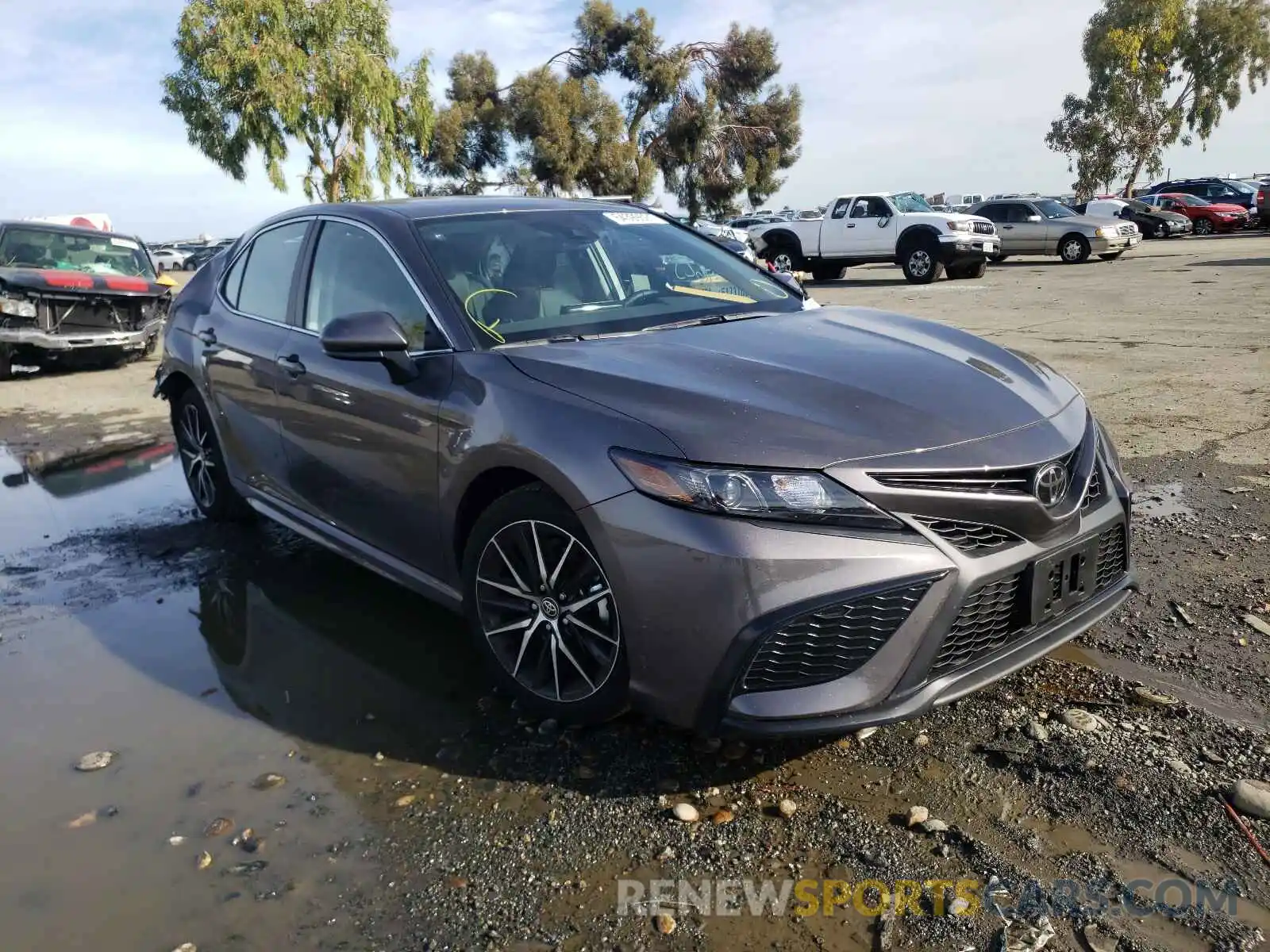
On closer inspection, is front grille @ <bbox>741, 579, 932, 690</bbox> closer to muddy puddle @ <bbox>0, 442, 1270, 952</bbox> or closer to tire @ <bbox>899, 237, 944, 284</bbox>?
muddy puddle @ <bbox>0, 442, 1270, 952</bbox>

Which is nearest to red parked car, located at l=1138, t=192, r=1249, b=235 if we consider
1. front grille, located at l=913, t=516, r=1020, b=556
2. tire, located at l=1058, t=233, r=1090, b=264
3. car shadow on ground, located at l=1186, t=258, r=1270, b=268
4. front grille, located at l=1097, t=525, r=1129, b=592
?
tire, located at l=1058, t=233, r=1090, b=264

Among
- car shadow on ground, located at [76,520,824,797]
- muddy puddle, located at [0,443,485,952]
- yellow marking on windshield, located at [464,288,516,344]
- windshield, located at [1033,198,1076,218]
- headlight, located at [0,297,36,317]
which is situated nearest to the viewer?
muddy puddle, located at [0,443,485,952]

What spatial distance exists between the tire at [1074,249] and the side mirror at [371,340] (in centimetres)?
2394

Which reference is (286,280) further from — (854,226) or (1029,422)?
(854,226)

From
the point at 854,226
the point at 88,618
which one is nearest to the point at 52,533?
the point at 88,618

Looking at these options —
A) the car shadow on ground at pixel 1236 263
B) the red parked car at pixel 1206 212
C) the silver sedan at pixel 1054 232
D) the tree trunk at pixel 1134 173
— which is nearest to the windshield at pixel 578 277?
the car shadow on ground at pixel 1236 263

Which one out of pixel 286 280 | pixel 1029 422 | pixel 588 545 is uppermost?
pixel 286 280

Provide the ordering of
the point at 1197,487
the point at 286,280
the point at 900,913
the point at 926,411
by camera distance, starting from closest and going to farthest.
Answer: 1. the point at 900,913
2. the point at 926,411
3. the point at 286,280
4. the point at 1197,487

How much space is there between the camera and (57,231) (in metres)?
Result: 12.5

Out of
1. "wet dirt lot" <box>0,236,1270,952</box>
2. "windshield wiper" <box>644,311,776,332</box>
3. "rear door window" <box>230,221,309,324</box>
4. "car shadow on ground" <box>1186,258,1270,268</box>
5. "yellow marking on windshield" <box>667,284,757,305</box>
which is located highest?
"rear door window" <box>230,221,309,324</box>

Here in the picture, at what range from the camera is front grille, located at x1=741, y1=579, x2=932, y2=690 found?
2443mm

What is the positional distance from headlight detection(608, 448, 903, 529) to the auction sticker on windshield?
6.40 ft

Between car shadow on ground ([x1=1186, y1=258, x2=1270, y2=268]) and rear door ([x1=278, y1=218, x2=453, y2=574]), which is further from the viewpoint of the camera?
car shadow on ground ([x1=1186, y1=258, x2=1270, y2=268])

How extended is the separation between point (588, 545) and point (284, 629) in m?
1.86
